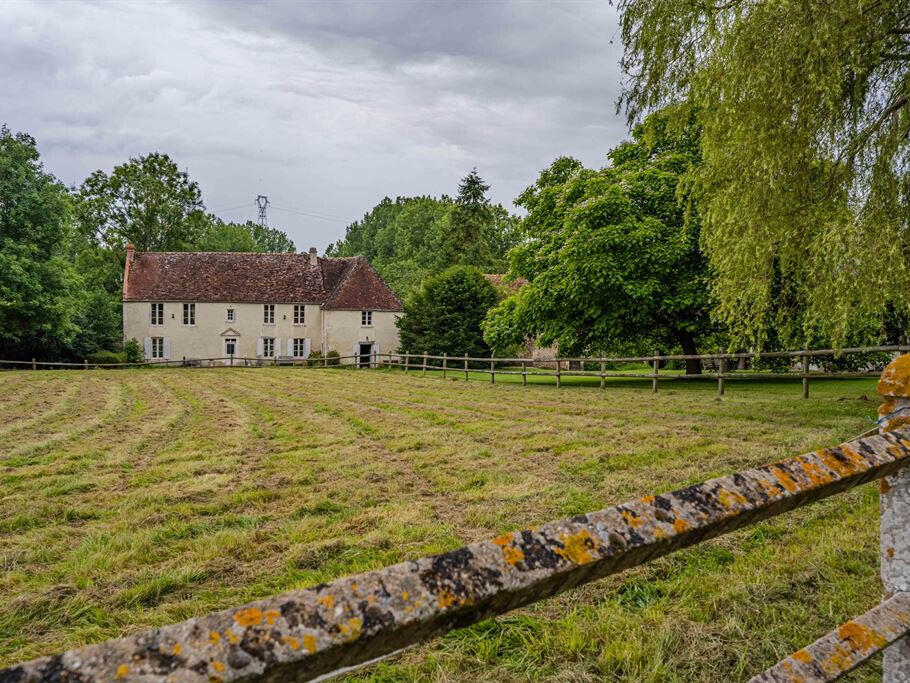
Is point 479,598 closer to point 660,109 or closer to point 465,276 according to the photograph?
point 660,109

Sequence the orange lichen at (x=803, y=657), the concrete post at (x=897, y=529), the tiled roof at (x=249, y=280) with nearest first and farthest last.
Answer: the orange lichen at (x=803, y=657)
the concrete post at (x=897, y=529)
the tiled roof at (x=249, y=280)

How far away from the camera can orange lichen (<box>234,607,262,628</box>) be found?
82 cm

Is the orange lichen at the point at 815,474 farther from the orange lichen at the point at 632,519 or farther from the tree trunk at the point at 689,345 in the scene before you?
the tree trunk at the point at 689,345

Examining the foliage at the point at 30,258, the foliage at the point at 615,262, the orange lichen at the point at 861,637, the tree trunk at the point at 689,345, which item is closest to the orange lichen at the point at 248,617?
the orange lichen at the point at 861,637

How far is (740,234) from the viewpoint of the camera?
8.43 m

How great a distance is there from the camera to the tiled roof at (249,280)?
138 feet

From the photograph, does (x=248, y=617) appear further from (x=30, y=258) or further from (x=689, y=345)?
(x=30, y=258)

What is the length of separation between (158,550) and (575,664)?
3252 millimetres

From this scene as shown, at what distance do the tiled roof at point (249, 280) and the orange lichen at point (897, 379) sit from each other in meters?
41.0

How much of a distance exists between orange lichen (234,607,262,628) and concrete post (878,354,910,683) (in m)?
2.00

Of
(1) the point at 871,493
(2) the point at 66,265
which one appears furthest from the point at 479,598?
(2) the point at 66,265

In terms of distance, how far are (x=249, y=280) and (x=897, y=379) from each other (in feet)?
149

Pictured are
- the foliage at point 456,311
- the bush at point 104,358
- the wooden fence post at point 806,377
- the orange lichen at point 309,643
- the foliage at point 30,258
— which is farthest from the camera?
the bush at point 104,358

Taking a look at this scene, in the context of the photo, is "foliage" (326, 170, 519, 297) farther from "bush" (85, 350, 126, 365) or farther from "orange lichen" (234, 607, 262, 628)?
"orange lichen" (234, 607, 262, 628)
